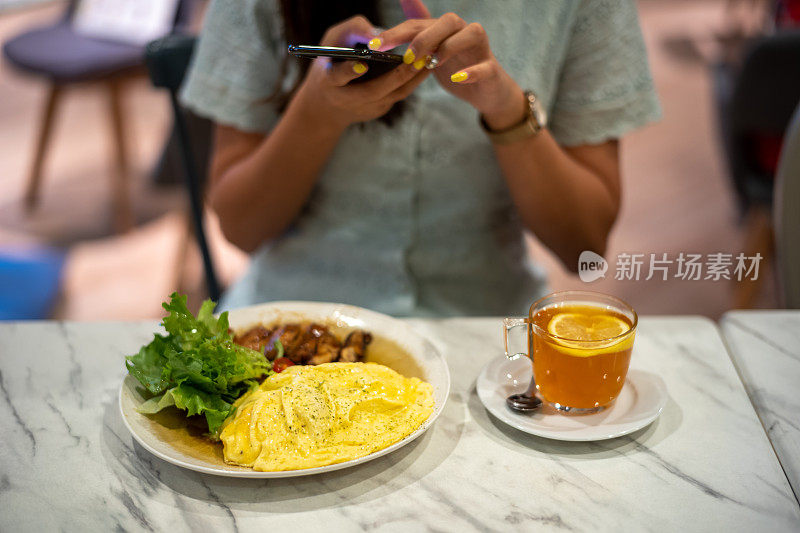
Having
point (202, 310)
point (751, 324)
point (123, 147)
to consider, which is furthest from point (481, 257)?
point (123, 147)

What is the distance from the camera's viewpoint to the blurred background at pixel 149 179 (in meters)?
1.99

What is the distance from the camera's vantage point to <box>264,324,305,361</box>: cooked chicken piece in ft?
2.86

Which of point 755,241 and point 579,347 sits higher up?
point 579,347

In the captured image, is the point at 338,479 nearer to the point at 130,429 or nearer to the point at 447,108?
the point at 130,429

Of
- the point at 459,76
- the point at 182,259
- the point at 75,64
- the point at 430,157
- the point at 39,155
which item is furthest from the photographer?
the point at 39,155

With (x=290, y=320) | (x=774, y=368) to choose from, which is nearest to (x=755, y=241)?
(x=774, y=368)

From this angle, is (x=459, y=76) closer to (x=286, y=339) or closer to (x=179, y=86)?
(x=286, y=339)

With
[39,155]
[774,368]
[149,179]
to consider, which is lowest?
[149,179]

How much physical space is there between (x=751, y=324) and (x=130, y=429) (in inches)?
29.6

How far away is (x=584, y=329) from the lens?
82cm

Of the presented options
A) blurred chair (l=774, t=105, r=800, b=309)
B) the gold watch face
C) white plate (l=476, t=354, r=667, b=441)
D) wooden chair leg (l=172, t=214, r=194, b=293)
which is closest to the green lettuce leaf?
white plate (l=476, t=354, r=667, b=441)

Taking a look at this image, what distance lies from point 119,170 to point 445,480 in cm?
251

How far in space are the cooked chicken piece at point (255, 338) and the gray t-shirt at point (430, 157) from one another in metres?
0.32

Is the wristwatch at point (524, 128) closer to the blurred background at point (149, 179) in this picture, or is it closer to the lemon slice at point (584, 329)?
the lemon slice at point (584, 329)
